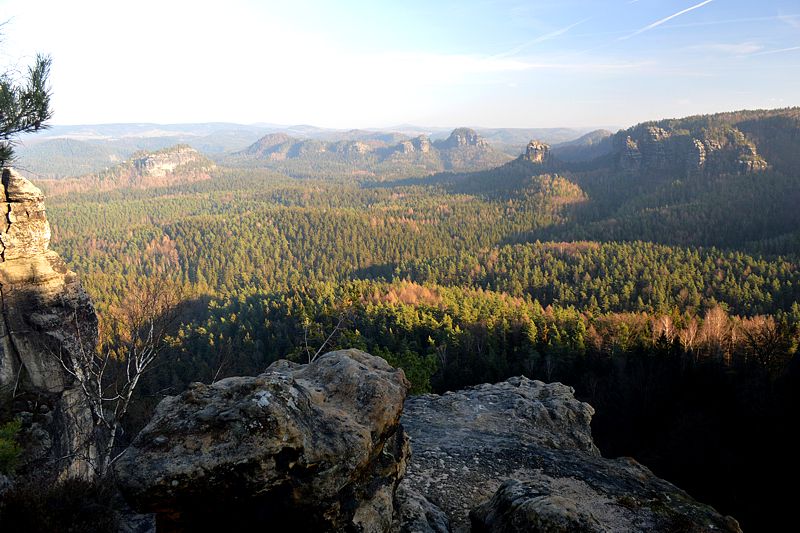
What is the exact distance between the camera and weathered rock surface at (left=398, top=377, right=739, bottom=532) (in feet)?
32.2

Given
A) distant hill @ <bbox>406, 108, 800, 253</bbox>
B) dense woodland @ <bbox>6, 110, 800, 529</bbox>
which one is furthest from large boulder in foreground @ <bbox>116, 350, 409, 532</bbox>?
distant hill @ <bbox>406, 108, 800, 253</bbox>

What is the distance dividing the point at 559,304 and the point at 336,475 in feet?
235

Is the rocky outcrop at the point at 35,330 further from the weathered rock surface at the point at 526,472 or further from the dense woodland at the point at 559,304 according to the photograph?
the weathered rock surface at the point at 526,472

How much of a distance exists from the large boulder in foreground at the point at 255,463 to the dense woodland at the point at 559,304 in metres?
7.37

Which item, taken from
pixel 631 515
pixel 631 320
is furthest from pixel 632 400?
pixel 631 515

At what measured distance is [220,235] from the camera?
157m

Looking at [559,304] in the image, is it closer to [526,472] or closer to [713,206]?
[526,472]

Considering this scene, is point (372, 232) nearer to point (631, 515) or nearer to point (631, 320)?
point (631, 320)

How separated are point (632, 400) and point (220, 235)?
145346 millimetres

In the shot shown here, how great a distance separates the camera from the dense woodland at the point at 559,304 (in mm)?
29625

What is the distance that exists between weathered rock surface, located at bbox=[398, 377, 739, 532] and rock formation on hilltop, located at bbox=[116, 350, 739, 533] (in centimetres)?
6

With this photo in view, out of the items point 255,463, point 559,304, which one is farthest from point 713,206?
point 255,463

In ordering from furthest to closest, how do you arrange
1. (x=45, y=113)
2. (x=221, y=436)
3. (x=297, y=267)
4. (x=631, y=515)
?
(x=297, y=267) < (x=45, y=113) < (x=631, y=515) < (x=221, y=436)

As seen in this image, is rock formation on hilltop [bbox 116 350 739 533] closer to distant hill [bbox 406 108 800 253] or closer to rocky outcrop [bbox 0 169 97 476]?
rocky outcrop [bbox 0 169 97 476]
